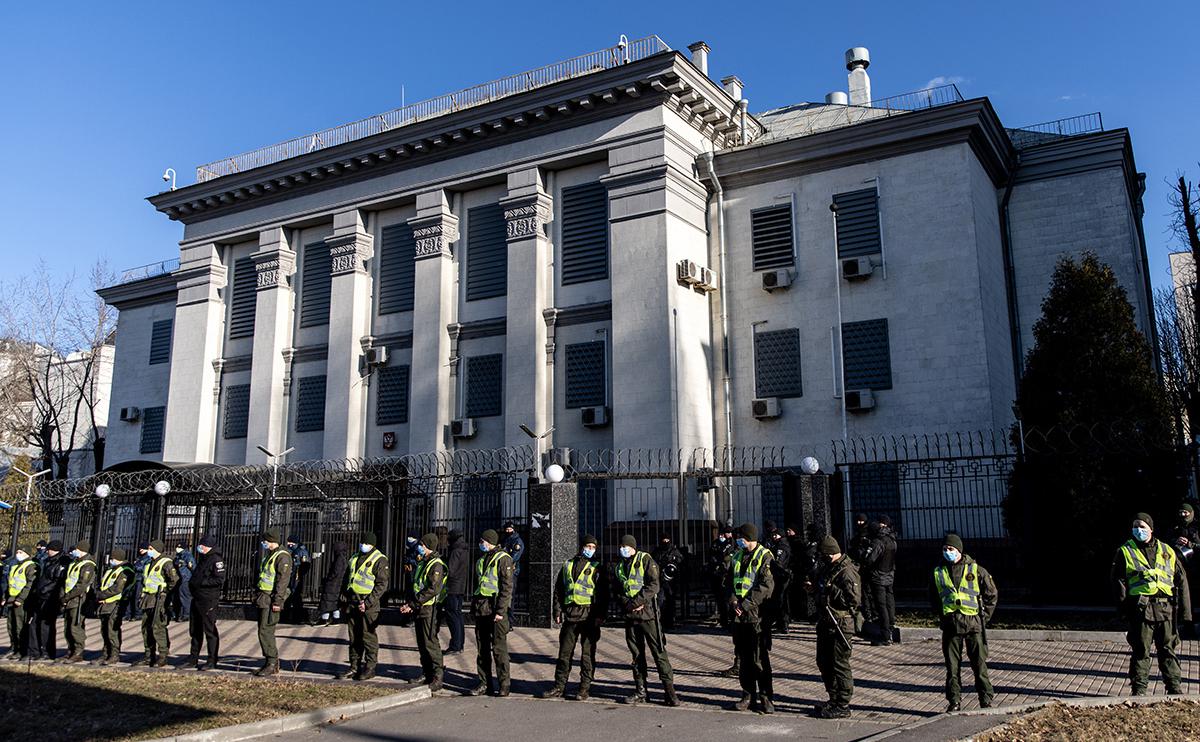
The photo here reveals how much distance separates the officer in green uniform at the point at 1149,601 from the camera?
9.59 meters

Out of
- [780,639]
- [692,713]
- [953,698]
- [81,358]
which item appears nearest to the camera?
[953,698]

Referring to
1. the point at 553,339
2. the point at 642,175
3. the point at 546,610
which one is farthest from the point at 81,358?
the point at 546,610

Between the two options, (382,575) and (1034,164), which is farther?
(1034,164)

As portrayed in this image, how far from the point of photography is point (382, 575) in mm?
11750

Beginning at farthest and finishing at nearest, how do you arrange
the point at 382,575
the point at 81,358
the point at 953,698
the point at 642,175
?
1. the point at 81,358
2. the point at 642,175
3. the point at 382,575
4. the point at 953,698

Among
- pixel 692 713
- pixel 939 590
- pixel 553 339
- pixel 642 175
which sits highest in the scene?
pixel 642 175

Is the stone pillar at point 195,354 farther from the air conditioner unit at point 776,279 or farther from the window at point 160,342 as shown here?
the air conditioner unit at point 776,279

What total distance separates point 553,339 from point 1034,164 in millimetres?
13921

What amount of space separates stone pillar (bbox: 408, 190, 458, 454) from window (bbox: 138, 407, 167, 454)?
477 inches

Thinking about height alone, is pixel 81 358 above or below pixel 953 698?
above

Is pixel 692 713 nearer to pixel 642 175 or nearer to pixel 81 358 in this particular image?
pixel 642 175

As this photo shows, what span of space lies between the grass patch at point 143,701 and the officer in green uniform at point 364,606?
584 mm

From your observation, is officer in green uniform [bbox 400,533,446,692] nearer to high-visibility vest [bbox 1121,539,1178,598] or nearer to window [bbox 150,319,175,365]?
high-visibility vest [bbox 1121,539,1178,598]

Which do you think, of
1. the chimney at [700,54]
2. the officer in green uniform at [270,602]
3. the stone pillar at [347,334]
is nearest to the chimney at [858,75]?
the chimney at [700,54]
